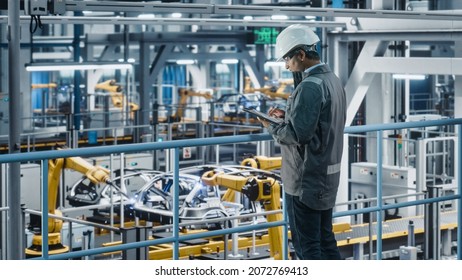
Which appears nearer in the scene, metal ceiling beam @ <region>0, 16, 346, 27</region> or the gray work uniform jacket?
the gray work uniform jacket

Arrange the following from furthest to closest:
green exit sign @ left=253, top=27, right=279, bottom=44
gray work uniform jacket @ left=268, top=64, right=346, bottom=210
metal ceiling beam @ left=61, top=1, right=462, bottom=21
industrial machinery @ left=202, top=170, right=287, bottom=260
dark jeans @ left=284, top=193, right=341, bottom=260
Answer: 1. green exit sign @ left=253, top=27, right=279, bottom=44
2. industrial machinery @ left=202, top=170, right=287, bottom=260
3. metal ceiling beam @ left=61, top=1, right=462, bottom=21
4. dark jeans @ left=284, top=193, right=341, bottom=260
5. gray work uniform jacket @ left=268, top=64, right=346, bottom=210

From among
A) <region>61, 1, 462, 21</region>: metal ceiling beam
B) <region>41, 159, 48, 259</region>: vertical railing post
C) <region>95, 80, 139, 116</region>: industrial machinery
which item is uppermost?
<region>61, 1, 462, 21</region>: metal ceiling beam

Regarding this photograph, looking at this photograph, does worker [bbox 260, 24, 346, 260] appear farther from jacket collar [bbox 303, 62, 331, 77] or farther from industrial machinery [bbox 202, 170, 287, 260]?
industrial machinery [bbox 202, 170, 287, 260]

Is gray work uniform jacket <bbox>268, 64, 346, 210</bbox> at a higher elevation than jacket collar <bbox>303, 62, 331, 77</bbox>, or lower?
lower

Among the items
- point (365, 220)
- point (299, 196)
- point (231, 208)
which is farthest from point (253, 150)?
point (299, 196)

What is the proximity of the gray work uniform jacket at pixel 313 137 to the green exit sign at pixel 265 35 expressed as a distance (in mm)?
16109

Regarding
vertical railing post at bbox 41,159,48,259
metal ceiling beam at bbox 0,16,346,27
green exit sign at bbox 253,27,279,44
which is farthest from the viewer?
green exit sign at bbox 253,27,279,44

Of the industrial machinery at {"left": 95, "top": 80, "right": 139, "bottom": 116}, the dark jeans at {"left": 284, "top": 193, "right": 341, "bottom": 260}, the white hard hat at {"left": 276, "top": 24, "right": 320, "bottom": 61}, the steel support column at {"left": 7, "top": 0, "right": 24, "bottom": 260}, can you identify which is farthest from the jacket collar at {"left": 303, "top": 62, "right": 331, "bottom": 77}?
the industrial machinery at {"left": 95, "top": 80, "right": 139, "bottom": 116}

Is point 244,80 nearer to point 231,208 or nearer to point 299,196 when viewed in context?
point 231,208

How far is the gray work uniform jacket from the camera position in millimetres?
5109

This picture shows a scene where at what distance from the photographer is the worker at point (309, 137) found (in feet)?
16.8

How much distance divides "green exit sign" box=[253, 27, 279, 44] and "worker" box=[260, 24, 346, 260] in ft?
52.8

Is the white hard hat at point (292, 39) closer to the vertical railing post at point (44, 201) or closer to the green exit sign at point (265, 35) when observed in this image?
the vertical railing post at point (44, 201)
